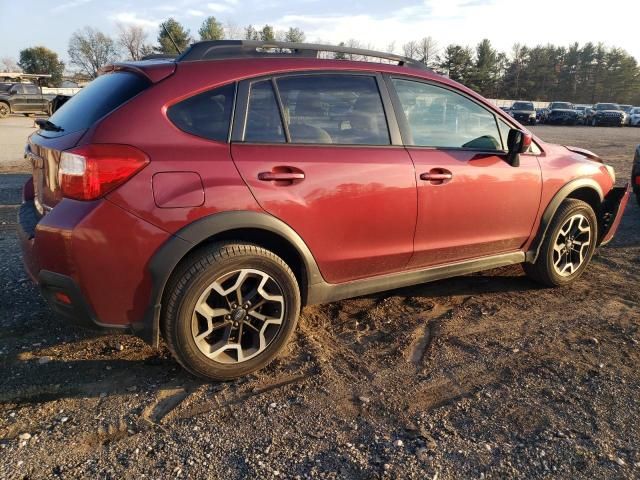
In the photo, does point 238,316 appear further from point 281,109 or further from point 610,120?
point 610,120

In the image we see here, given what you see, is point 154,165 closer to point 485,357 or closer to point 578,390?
point 485,357

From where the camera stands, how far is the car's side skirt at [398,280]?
3.12 m

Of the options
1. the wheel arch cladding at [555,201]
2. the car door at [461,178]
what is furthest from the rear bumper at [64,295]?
the wheel arch cladding at [555,201]

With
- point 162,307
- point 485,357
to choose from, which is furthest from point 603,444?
point 162,307

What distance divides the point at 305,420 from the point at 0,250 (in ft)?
13.2

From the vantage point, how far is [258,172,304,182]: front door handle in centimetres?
271

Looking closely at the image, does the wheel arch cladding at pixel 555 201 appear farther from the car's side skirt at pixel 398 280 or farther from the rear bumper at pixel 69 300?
the rear bumper at pixel 69 300

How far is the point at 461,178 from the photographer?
3.43 metres

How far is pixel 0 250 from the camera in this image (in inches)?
192

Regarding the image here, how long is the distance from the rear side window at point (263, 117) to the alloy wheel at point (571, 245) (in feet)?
8.85

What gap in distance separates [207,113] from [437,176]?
158cm

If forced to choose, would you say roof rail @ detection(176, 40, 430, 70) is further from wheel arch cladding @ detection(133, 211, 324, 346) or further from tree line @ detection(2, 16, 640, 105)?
tree line @ detection(2, 16, 640, 105)

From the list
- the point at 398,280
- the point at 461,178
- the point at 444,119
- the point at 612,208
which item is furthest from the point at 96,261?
the point at 612,208

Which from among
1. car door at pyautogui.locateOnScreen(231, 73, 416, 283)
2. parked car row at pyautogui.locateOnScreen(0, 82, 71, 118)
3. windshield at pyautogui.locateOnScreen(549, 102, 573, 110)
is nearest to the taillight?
car door at pyautogui.locateOnScreen(231, 73, 416, 283)
